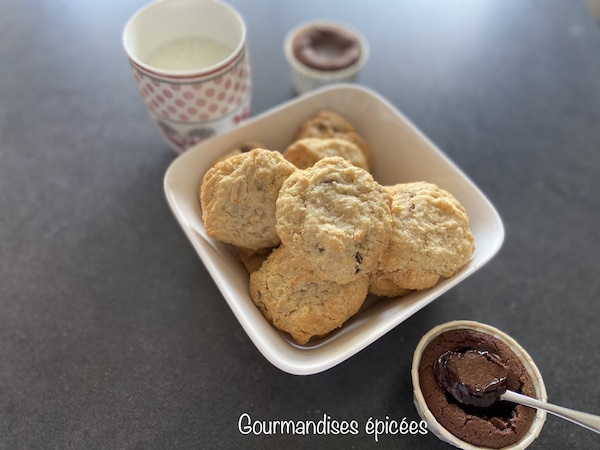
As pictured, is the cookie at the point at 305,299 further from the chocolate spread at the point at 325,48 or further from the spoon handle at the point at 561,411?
the chocolate spread at the point at 325,48

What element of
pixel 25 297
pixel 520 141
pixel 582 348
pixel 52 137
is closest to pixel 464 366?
pixel 582 348

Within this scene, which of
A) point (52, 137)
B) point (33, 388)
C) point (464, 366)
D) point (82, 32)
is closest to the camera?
point (464, 366)

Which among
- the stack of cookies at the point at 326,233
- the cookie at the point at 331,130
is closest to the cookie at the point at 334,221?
the stack of cookies at the point at 326,233

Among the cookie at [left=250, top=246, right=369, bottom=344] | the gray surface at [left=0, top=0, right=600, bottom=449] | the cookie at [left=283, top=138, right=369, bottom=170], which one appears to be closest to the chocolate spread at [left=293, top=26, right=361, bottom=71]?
the gray surface at [left=0, top=0, right=600, bottom=449]

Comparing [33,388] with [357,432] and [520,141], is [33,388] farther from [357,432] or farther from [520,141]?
[520,141]

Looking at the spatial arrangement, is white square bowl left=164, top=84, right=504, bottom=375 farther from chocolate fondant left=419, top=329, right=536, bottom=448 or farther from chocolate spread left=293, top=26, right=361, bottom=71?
chocolate spread left=293, top=26, right=361, bottom=71

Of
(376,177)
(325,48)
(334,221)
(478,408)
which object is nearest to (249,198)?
(334,221)
